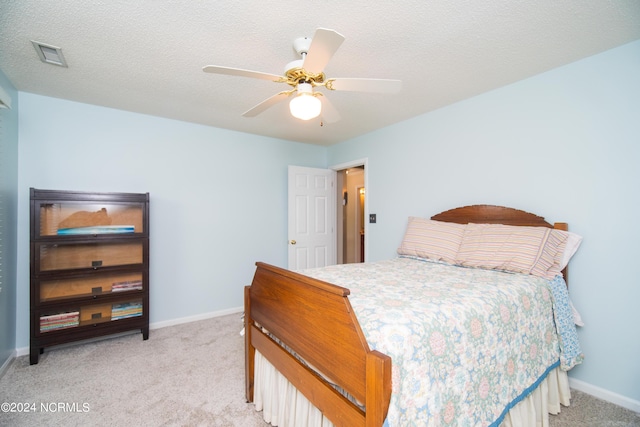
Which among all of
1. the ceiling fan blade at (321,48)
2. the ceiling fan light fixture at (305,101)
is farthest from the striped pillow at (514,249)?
the ceiling fan blade at (321,48)

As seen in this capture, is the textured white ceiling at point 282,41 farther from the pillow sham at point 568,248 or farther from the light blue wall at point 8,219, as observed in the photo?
the pillow sham at point 568,248

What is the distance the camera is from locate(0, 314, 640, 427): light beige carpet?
5.84 ft

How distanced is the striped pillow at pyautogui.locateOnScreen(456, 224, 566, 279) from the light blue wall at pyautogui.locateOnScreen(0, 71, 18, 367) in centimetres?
376

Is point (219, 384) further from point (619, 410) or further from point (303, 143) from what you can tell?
point (303, 143)

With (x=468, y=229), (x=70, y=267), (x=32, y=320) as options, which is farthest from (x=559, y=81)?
(x=32, y=320)

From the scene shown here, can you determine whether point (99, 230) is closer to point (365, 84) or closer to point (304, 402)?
point (304, 402)

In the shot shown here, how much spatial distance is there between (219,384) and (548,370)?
224 cm

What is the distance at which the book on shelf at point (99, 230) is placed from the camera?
266 centimetres

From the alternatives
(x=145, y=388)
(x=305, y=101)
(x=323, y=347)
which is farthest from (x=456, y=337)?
(x=145, y=388)

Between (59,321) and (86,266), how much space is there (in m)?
0.51

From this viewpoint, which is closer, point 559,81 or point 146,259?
point 559,81

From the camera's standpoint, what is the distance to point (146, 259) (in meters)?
2.93

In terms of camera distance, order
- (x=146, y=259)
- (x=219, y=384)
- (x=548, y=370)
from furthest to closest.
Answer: (x=146, y=259)
(x=219, y=384)
(x=548, y=370)

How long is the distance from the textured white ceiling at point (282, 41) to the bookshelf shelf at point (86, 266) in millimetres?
1077
